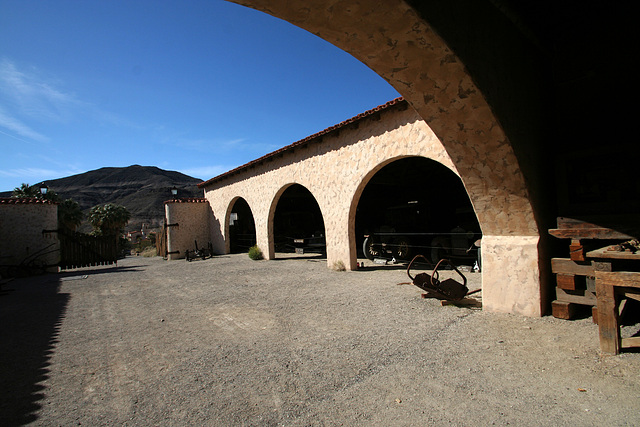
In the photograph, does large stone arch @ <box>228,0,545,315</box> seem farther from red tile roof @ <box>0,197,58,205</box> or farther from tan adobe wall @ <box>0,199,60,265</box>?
tan adobe wall @ <box>0,199,60,265</box>

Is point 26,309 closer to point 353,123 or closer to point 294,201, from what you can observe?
point 353,123

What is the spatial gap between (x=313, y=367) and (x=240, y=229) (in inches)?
669

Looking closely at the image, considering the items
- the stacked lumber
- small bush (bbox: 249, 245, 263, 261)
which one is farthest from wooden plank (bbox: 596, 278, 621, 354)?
small bush (bbox: 249, 245, 263, 261)

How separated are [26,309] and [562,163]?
31.9 ft

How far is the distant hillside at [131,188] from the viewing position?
6842 centimetres

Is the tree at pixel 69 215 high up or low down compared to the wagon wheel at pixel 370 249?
up

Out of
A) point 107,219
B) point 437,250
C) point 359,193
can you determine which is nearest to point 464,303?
point 359,193

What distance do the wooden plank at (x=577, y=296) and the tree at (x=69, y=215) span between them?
104 ft

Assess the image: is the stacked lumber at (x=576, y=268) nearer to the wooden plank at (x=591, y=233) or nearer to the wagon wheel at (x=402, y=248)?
the wooden plank at (x=591, y=233)

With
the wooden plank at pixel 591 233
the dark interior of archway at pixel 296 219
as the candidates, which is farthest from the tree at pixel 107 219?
the wooden plank at pixel 591 233

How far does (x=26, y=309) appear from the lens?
6.70 metres

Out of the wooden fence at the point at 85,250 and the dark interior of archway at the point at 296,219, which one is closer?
the wooden fence at the point at 85,250

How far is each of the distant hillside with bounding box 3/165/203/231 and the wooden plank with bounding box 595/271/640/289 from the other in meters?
65.3

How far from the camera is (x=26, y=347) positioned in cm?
437
